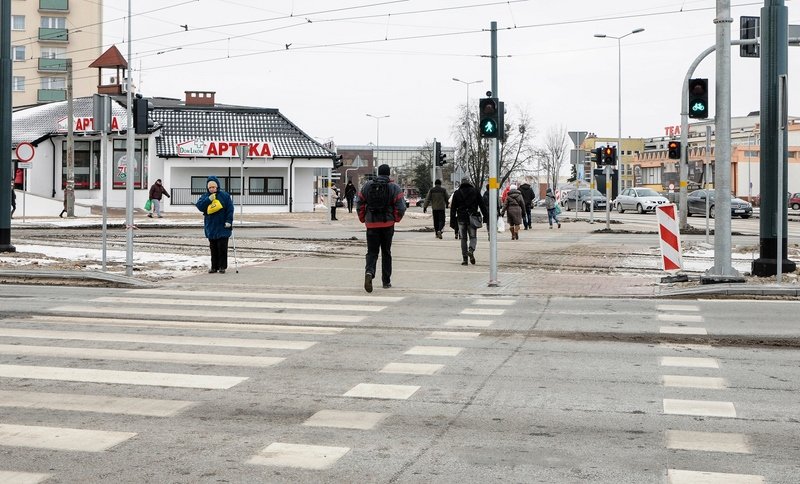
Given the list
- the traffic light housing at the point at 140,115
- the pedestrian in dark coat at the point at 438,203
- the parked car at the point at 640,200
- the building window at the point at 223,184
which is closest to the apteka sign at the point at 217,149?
the building window at the point at 223,184

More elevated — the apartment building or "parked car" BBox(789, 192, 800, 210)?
the apartment building

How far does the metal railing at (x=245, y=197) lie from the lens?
57719mm

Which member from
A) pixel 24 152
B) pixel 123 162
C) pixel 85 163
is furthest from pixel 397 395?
pixel 85 163

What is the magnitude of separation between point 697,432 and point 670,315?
248 inches

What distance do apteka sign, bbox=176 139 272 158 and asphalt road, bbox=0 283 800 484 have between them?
44099 mm

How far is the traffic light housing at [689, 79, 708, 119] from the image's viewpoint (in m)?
17.0

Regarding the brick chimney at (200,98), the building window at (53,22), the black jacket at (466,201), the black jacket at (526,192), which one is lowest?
the black jacket at (466,201)

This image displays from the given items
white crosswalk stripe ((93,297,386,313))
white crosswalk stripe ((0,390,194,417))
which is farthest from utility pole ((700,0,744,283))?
white crosswalk stripe ((0,390,194,417))

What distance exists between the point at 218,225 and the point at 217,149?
39103 mm

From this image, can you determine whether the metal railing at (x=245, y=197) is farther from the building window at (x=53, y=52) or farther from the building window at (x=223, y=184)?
the building window at (x=53, y=52)

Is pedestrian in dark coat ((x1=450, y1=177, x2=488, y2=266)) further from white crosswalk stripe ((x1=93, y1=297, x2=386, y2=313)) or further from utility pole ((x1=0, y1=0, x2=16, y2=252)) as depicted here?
utility pole ((x1=0, y1=0, x2=16, y2=252))

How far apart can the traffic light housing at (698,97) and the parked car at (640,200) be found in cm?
4255

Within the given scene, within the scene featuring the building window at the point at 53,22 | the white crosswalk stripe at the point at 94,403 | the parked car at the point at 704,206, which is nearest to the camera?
the white crosswalk stripe at the point at 94,403

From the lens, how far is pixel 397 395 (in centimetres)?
762
